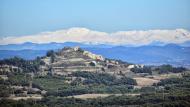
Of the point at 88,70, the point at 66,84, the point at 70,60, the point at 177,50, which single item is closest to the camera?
the point at 66,84

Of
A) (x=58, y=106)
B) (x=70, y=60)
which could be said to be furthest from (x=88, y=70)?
(x=58, y=106)

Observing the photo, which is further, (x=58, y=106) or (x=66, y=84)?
(x=66, y=84)

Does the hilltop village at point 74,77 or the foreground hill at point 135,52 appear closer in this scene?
the hilltop village at point 74,77

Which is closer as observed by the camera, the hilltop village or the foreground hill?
the hilltop village

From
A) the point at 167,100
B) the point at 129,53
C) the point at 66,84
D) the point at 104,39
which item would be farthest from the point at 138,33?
the point at 167,100

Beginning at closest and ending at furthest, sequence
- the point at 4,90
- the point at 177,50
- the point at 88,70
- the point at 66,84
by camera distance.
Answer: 1. the point at 4,90
2. the point at 66,84
3. the point at 88,70
4. the point at 177,50

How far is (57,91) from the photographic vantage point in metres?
42.8

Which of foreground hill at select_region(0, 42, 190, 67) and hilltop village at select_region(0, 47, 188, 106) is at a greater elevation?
foreground hill at select_region(0, 42, 190, 67)

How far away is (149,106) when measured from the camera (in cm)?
3297

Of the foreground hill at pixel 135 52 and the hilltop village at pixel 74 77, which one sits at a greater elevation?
the foreground hill at pixel 135 52

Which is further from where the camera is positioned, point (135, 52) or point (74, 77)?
point (135, 52)

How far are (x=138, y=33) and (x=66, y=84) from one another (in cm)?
11998

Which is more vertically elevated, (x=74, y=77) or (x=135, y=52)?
(x=135, y=52)

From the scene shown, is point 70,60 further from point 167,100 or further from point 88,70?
point 167,100
